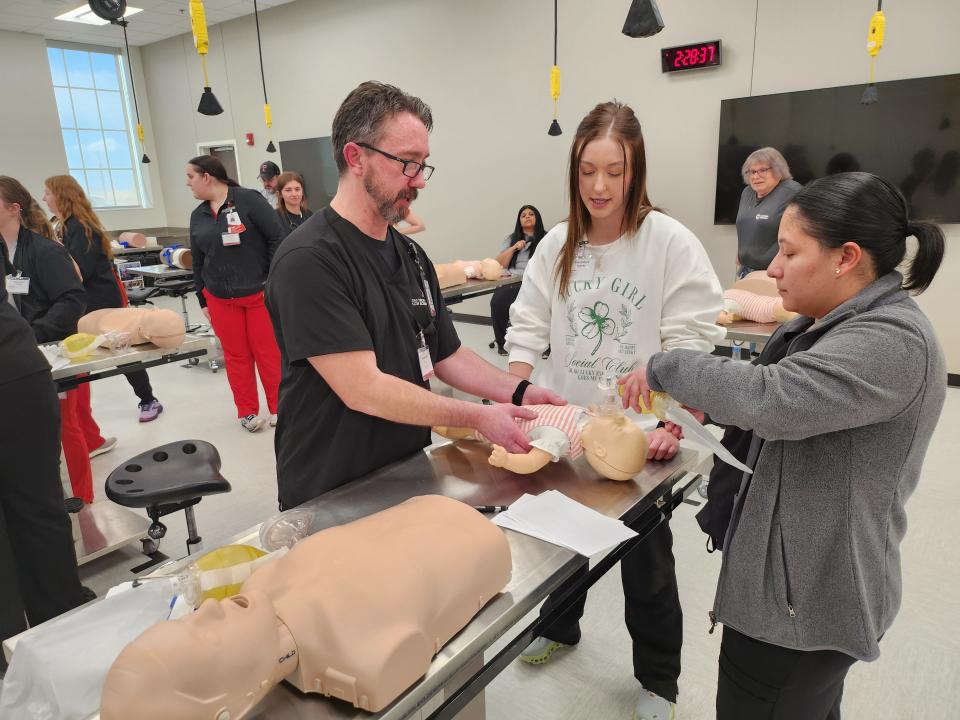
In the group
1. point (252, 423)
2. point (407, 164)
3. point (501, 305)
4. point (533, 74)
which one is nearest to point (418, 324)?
point (407, 164)

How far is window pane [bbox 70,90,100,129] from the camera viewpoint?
9.62m

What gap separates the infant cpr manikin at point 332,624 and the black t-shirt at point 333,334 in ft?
1.26

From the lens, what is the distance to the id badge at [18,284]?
9.30 feet

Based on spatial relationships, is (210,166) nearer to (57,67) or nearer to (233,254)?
(233,254)

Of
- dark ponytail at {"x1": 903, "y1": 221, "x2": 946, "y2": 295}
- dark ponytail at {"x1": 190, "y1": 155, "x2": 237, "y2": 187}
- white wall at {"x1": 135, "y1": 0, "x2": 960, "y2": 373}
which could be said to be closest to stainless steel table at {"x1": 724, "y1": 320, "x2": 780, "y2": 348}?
dark ponytail at {"x1": 903, "y1": 221, "x2": 946, "y2": 295}

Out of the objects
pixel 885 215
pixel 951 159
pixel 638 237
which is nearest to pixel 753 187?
pixel 951 159

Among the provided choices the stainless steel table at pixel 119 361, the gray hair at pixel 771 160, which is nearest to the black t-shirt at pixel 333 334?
the stainless steel table at pixel 119 361

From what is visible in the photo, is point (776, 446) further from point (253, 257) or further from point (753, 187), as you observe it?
point (753, 187)

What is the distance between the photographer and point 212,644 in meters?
0.70

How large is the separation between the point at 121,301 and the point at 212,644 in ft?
12.6

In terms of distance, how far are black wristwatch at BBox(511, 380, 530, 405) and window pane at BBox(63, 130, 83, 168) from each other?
10.5m

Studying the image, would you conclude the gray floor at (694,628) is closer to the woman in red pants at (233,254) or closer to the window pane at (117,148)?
the woman in red pants at (233,254)

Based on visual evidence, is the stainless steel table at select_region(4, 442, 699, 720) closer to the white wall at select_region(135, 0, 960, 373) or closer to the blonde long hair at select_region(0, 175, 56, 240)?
the blonde long hair at select_region(0, 175, 56, 240)

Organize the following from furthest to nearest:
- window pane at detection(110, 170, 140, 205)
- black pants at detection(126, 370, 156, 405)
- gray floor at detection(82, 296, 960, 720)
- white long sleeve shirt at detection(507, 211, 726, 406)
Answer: window pane at detection(110, 170, 140, 205)
black pants at detection(126, 370, 156, 405)
gray floor at detection(82, 296, 960, 720)
white long sleeve shirt at detection(507, 211, 726, 406)
